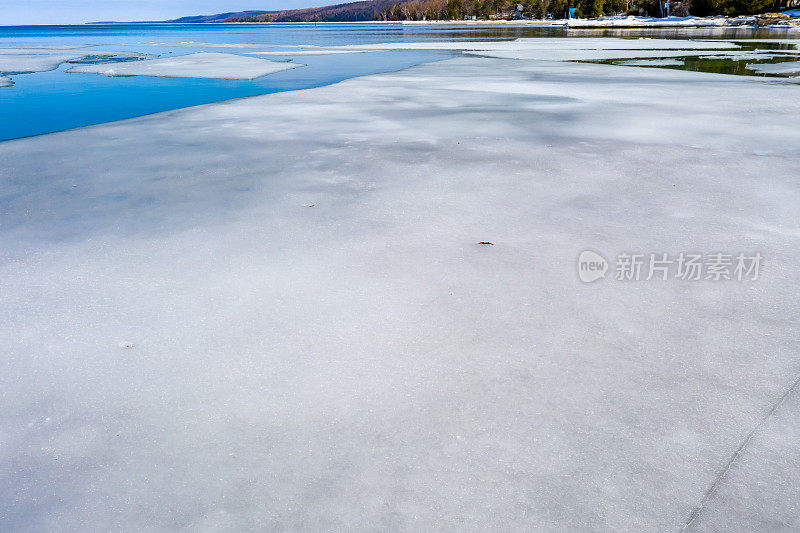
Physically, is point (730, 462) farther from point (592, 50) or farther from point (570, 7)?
point (570, 7)

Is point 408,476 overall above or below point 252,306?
below

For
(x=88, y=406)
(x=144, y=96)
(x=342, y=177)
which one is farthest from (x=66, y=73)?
(x=88, y=406)

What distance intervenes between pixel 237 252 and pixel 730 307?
221 cm

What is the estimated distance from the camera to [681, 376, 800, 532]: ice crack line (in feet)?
3.89

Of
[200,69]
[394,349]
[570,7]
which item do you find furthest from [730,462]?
[570,7]

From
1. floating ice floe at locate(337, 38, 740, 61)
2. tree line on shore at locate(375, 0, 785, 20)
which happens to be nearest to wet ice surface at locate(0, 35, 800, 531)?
floating ice floe at locate(337, 38, 740, 61)

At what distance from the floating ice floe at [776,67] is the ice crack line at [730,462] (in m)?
10.6

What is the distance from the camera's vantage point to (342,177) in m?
3.76

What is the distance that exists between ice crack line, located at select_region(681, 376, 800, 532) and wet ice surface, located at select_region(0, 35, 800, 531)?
0.04 ft

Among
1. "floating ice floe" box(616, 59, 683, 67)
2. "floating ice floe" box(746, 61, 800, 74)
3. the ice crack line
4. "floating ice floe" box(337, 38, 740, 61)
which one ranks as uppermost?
"floating ice floe" box(337, 38, 740, 61)

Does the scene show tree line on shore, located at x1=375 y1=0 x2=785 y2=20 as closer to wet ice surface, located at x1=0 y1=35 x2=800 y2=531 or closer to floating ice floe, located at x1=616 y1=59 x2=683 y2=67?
floating ice floe, located at x1=616 y1=59 x2=683 y2=67

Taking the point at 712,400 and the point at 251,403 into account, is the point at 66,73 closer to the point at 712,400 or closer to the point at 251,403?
the point at 251,403

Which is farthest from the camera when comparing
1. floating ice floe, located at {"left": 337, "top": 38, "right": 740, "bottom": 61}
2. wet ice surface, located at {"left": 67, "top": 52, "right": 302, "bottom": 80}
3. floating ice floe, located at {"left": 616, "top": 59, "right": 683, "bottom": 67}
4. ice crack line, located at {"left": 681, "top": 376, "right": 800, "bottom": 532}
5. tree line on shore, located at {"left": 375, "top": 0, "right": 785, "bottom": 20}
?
tree line on shore, located at {"left": 375, "top": 0, "right": 785, "bottom": 20}

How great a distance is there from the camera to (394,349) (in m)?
1.81
